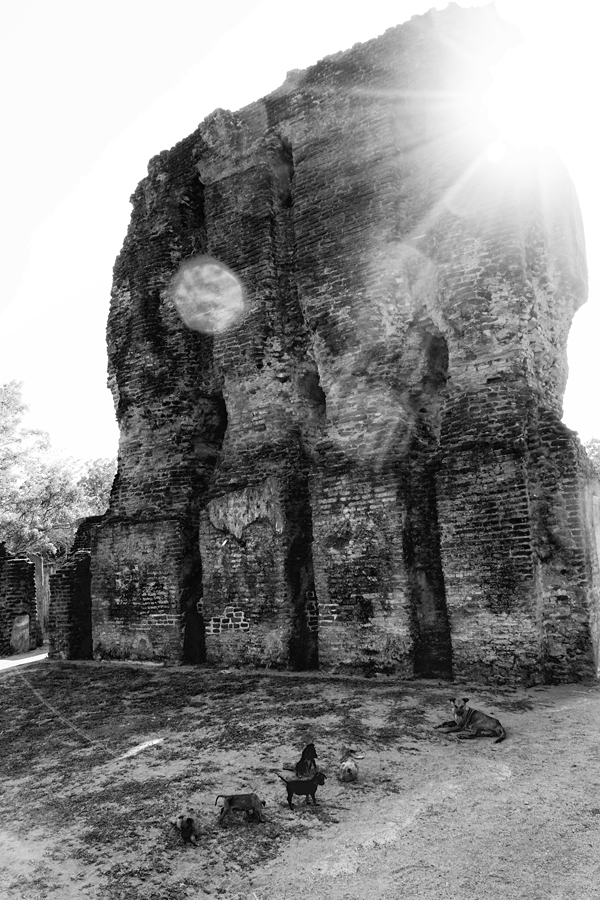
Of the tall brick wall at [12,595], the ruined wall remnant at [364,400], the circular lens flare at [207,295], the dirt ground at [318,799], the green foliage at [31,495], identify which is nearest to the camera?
the dirt ground at [318,799]

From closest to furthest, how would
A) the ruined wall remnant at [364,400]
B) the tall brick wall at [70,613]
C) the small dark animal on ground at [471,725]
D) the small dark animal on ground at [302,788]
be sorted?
the small dark animal on ground at [302,788]
the small dark animal on ground at [471,725]
the ruined wall remnant at [364,400]
the tall brick wall at [70,613]

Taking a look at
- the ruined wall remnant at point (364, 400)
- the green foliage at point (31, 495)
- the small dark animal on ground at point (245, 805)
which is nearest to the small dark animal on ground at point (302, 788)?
the small dark animal on ground at point (245, 805)

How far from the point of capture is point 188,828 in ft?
10.6

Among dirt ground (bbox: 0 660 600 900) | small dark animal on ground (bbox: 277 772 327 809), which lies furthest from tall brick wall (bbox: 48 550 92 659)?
small dark animal on ground (bbox: 277 772 327 809)

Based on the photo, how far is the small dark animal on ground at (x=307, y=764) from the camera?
3881 mm

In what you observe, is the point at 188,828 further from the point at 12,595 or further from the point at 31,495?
the point at 31,495

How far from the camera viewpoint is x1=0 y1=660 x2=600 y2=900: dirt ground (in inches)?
112

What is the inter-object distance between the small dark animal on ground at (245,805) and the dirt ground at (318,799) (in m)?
0.08

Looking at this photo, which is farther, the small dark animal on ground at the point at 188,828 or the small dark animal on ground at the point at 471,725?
the small dark animal on ground at the point at 471,725

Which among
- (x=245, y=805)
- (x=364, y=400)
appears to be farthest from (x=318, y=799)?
(x=364, y=400)

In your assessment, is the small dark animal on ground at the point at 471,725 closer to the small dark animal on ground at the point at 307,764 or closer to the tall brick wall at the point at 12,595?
the small dark animal on ground at the point at 307,764

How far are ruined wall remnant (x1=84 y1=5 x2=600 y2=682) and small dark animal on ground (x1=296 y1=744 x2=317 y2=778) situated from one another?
268 centimetres

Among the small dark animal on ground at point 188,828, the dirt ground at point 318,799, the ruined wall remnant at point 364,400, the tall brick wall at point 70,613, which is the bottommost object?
the dirt ground at point 318,799

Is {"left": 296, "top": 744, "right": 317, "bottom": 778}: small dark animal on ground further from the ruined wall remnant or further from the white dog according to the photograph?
the ruined wall remnant
